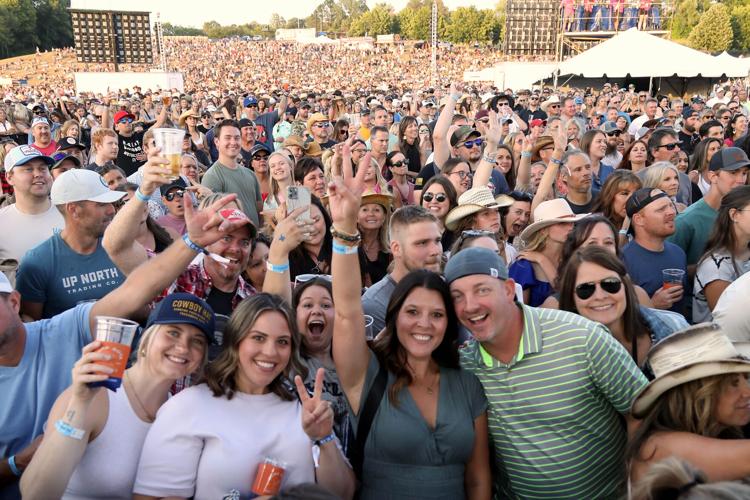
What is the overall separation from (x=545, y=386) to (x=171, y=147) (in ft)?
6.79

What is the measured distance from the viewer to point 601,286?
291 cm

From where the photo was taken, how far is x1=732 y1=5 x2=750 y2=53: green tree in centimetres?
6631

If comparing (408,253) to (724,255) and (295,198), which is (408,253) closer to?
(295,198)

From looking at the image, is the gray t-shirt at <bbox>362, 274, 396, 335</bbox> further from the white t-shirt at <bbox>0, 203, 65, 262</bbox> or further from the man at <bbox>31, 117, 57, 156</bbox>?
the man at <bbox>31, 117, 57, 156</bbox>

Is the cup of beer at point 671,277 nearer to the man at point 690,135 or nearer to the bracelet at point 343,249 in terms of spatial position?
the bracelet at point 343,249

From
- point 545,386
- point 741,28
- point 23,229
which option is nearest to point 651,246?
point 545,386

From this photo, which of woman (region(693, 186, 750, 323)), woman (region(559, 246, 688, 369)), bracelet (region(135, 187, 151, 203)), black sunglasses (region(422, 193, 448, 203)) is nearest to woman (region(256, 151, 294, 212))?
black sunglasses (region(422, 193, 448, 203))

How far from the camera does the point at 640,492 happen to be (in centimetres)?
160

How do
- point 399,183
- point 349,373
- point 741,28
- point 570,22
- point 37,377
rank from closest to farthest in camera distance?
1. point 349,373
2. point 37,377
3. point 399,183
4. point 570,22
5. point 741,28

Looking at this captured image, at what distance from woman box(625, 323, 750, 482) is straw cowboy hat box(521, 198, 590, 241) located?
1.99m

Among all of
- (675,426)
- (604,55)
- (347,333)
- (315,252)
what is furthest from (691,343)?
(604,55)

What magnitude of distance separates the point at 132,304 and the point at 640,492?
6.95 feet

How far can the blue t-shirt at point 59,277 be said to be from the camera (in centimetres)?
339

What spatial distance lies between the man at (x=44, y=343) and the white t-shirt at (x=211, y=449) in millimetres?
396
